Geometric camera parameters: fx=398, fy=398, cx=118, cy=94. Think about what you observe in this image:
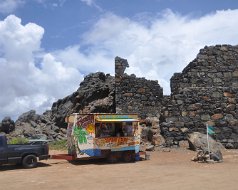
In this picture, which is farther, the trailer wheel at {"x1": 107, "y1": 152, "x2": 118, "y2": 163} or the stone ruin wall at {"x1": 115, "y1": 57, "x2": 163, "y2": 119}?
the stone ruin wall at {"x1": 115, "y1": 57, "x2": 163, "y2": 119}

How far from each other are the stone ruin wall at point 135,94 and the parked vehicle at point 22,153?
399 inches

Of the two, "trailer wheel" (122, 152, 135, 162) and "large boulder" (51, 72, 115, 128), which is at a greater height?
"large boulder" (51, 72, 115, 128)

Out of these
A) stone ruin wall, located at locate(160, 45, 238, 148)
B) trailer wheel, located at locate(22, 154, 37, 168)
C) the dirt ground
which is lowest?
the dirt ground

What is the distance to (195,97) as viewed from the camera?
20234 mm

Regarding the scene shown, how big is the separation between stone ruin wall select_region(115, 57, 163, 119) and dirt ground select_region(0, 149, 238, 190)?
29.1 feet

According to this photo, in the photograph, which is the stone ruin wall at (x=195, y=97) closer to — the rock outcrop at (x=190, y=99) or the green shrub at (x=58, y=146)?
the rock outcrop at (x=190, y=99)

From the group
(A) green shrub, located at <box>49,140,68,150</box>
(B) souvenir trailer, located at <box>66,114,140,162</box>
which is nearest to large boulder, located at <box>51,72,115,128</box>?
(A) green shrub, located at <box>49,140,68,150</box>

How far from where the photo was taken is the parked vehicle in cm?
1521

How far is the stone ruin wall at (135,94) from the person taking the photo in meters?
25.9

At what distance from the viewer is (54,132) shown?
98.3 ft

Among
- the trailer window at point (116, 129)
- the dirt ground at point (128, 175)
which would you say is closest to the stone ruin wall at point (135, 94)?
the trailer window at point (116, 129)

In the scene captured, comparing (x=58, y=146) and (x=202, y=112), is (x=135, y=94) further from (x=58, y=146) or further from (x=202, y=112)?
(x=202, y=112)

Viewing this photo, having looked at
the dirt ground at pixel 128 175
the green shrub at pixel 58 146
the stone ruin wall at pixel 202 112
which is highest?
the stone ruin wall at pixel 202 112

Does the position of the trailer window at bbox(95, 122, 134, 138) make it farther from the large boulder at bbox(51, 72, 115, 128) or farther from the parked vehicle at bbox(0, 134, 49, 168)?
the large boulder at bbox(51, 72, 115, 128)
